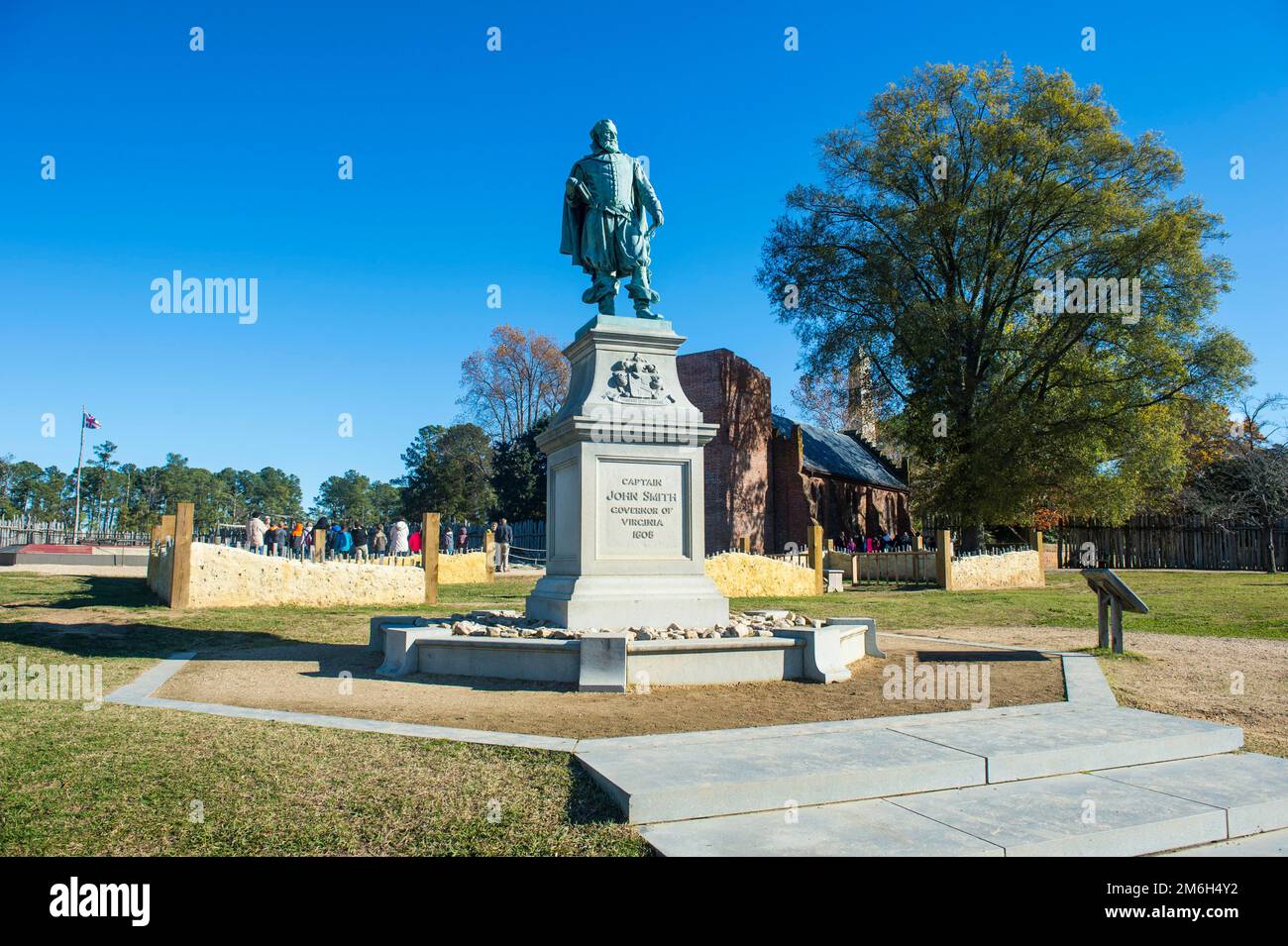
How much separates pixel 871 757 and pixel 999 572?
23.1 metres

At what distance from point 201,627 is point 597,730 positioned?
927cm

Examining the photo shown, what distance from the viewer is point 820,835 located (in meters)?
3.57

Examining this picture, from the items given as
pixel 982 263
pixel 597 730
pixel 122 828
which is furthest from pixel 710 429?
pixel 982 263

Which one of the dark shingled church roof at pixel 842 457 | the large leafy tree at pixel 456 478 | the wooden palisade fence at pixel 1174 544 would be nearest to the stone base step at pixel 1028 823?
the dark shingled church roof at pixel 842 457

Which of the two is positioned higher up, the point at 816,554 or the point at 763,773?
the point at 816,554

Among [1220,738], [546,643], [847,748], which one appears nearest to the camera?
[847,748]

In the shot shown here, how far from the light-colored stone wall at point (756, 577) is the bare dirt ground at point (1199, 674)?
23.4ft

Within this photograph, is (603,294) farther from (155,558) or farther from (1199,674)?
(155,558)

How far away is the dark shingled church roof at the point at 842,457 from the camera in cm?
4012

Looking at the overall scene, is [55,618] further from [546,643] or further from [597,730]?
[597,730]

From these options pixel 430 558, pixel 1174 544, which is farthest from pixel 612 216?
pixel 1174 544

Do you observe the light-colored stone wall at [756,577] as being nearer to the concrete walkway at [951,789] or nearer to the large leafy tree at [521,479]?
the concrete walkway at [951,789]

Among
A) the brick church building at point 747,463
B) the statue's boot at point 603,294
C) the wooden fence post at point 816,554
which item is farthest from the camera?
the brick church building at point 747,463

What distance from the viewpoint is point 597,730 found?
5.42m
